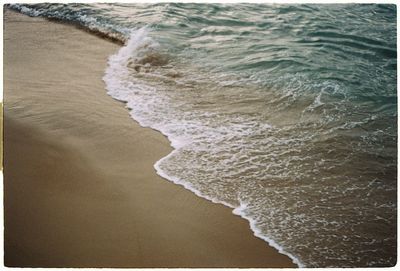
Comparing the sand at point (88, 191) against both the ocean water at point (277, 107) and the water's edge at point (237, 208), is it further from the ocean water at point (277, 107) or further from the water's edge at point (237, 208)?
the ocean water at point (277, 107)

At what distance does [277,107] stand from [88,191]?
1.72 metres

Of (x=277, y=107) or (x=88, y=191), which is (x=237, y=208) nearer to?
(x=88, y=191)

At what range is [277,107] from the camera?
3.92m

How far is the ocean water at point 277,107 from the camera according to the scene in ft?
9.76

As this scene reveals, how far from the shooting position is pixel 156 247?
2801mm

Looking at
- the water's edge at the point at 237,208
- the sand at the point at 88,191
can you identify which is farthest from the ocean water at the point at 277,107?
the sand at the point at 88,191

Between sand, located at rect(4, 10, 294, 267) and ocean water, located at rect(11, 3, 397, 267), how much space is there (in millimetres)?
135

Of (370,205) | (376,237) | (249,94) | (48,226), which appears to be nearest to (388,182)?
(370,205)

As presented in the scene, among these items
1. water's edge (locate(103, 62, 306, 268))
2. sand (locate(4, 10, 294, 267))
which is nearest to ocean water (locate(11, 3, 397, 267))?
water's edge (locate(103, 62, 306, 268))

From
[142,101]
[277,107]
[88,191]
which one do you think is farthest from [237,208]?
[142,101]

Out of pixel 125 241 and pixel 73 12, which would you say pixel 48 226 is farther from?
pixel 73 12

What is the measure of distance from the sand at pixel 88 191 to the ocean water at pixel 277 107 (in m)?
0.13

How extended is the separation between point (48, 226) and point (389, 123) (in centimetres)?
251

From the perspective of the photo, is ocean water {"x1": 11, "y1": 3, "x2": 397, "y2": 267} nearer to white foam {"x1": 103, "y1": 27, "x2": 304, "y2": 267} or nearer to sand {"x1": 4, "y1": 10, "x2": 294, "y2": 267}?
white foam {"x1": 103, "y1": 27, "x2": 304, "y2": 267}
